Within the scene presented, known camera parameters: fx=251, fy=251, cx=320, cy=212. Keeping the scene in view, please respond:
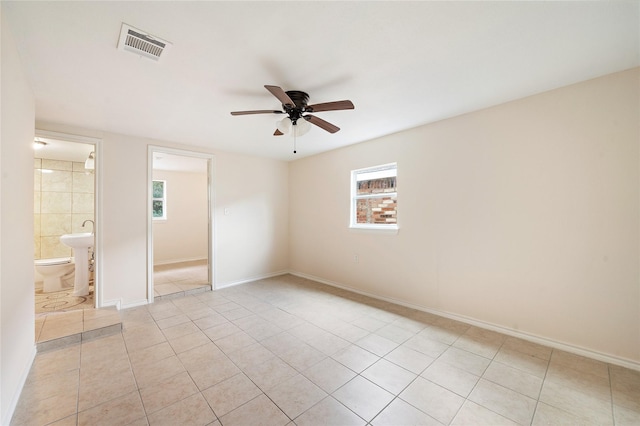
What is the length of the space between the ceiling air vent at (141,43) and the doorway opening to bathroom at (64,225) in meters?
2.29

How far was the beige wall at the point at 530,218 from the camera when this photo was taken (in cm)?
209

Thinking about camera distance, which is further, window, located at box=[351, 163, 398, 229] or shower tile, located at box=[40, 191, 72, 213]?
shower tile, located at box=[40, 191, 72, 213]

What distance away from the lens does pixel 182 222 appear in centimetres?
656

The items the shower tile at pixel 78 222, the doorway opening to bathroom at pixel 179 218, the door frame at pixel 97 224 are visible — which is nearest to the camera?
the door frame at pixel 97 224

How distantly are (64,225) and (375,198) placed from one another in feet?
19.1

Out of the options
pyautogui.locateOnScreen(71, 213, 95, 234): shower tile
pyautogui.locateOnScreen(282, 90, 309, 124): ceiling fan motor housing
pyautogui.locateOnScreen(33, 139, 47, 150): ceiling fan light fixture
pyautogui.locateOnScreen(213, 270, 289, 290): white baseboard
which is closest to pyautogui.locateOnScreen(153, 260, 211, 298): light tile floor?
pyautogui.locateOnScreen(213, 270, 289, 290): white baseboard

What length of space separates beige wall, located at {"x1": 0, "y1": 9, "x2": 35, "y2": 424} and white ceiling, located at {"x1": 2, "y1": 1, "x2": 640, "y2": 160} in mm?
276

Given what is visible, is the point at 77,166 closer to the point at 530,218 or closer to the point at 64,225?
the point at 64,225

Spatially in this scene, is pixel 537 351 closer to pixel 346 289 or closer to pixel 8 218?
pixel 346 289

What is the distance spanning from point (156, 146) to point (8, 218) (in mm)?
2464

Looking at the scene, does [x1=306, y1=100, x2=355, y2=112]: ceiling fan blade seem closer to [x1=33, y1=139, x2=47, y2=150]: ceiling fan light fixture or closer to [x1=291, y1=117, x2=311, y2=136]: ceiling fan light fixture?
[x1=291, y1=117, x2=311, y2=136]: ceiling fan light fixture

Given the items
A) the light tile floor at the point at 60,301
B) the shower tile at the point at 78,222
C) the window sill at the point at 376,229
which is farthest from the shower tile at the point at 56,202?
the window sill at the point at 376,229

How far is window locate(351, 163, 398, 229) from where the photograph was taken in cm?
374

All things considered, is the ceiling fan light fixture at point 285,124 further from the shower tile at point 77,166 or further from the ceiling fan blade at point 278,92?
the shower tile at point 77,166
